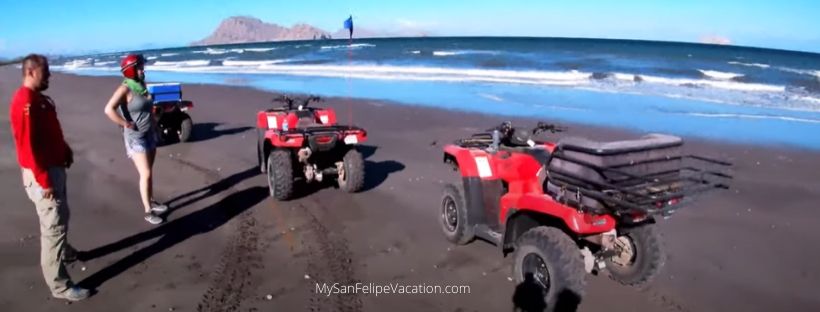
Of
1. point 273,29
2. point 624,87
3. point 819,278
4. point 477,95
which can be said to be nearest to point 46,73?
point 819,278

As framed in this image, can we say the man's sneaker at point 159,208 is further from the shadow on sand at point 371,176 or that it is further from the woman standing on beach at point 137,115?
the shadow on sand at point 371,176

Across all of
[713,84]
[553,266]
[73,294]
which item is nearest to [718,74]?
[713,84]

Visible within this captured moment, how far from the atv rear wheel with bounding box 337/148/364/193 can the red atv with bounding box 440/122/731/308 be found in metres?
2.03

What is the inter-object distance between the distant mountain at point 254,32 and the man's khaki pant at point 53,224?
11440 centimetres

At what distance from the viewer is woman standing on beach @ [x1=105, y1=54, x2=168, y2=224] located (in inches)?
193

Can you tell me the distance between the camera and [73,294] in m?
3.79

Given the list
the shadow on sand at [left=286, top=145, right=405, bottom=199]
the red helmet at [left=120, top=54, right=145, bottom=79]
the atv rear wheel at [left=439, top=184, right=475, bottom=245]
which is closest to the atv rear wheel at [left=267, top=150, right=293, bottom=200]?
the shadow on sand at [left=286, top=145, right=405, bottom=199]

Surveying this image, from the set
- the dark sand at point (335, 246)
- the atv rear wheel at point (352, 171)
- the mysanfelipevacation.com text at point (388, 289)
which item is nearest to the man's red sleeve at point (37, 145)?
the dark sand at point (335, 246)

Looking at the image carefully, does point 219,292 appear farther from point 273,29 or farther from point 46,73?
point 273,29

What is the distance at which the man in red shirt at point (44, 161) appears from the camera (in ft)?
11.4

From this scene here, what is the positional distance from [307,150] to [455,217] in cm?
224

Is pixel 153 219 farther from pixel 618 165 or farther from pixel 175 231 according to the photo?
pixel 618 165

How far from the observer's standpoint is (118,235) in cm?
512

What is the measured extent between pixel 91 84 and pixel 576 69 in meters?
23.1
